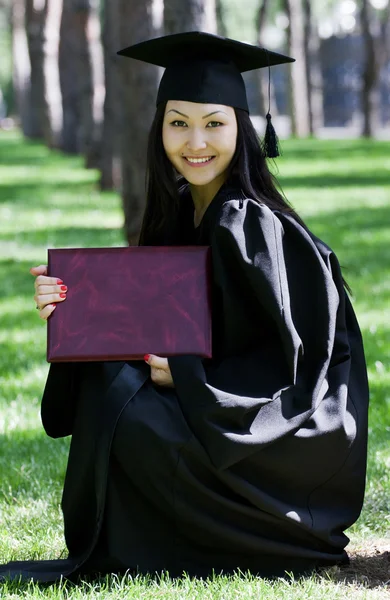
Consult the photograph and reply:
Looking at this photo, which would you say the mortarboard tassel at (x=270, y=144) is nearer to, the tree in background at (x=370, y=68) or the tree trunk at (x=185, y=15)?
the tree trunk at (x=185, y=15)

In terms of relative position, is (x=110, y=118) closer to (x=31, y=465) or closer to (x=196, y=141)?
(x=31, y=465)

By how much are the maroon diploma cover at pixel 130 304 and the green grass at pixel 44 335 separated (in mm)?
750

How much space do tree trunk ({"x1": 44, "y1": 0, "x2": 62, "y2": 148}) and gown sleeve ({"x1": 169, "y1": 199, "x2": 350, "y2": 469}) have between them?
2126cm

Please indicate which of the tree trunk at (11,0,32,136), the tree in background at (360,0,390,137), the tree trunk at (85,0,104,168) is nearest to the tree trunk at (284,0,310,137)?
the tree in background at (360,0,390,137)

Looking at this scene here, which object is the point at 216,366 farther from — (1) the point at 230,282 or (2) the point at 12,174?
(2) the point at 12,174

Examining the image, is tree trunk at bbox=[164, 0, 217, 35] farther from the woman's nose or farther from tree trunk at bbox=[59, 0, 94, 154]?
tree trunk at bbox=[59, 0, 94, 154]

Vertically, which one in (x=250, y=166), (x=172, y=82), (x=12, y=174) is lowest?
(x=12, y=174)

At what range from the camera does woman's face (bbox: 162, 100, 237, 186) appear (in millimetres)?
3787

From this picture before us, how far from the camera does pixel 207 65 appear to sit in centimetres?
380

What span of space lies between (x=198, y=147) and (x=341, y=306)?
2.40 feet

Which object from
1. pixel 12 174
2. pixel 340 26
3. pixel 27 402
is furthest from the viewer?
pixel 340 26

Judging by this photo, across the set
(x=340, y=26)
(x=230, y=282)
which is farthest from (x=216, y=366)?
(x=340, y=26)

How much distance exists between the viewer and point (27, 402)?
20.6 feet

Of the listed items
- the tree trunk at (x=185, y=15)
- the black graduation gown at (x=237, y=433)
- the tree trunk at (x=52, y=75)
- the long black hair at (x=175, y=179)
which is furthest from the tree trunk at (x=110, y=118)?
the black graduation gown at (x=237, y=433)
